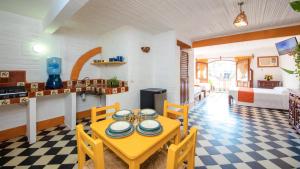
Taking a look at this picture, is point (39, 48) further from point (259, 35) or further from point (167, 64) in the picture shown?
point (259, 35)

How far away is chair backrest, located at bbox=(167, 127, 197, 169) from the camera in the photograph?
2.56 feet

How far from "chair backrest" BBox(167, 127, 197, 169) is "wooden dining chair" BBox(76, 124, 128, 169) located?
45 centimetres

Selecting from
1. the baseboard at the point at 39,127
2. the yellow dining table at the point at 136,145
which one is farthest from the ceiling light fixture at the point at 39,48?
the yellow dining table at the point at 136,145

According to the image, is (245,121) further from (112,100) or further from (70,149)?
(70,149)

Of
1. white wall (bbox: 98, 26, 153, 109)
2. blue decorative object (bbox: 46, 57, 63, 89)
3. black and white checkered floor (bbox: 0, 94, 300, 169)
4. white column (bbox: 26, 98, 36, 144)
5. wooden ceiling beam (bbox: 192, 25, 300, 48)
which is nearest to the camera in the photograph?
black and white checkered floor (bbox: 0, 94, 300, 169)

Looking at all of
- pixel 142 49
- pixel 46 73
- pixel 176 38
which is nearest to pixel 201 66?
pixel 176 38

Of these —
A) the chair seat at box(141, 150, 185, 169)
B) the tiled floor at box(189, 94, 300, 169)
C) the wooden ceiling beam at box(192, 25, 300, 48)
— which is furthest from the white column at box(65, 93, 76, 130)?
the wooden ceiling beam at box(192, 25, 300, 48)

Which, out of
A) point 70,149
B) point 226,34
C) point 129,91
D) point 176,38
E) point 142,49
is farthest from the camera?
point 226,34

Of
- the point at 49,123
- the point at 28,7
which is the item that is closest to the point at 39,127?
the point at 49,123

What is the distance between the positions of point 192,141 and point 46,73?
3.27 meters

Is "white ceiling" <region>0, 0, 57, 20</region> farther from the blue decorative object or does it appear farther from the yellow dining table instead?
the yellow dining table

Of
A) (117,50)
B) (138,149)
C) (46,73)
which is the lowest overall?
(138,149)

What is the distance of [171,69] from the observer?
3428mm

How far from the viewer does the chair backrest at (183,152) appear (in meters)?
0.78
